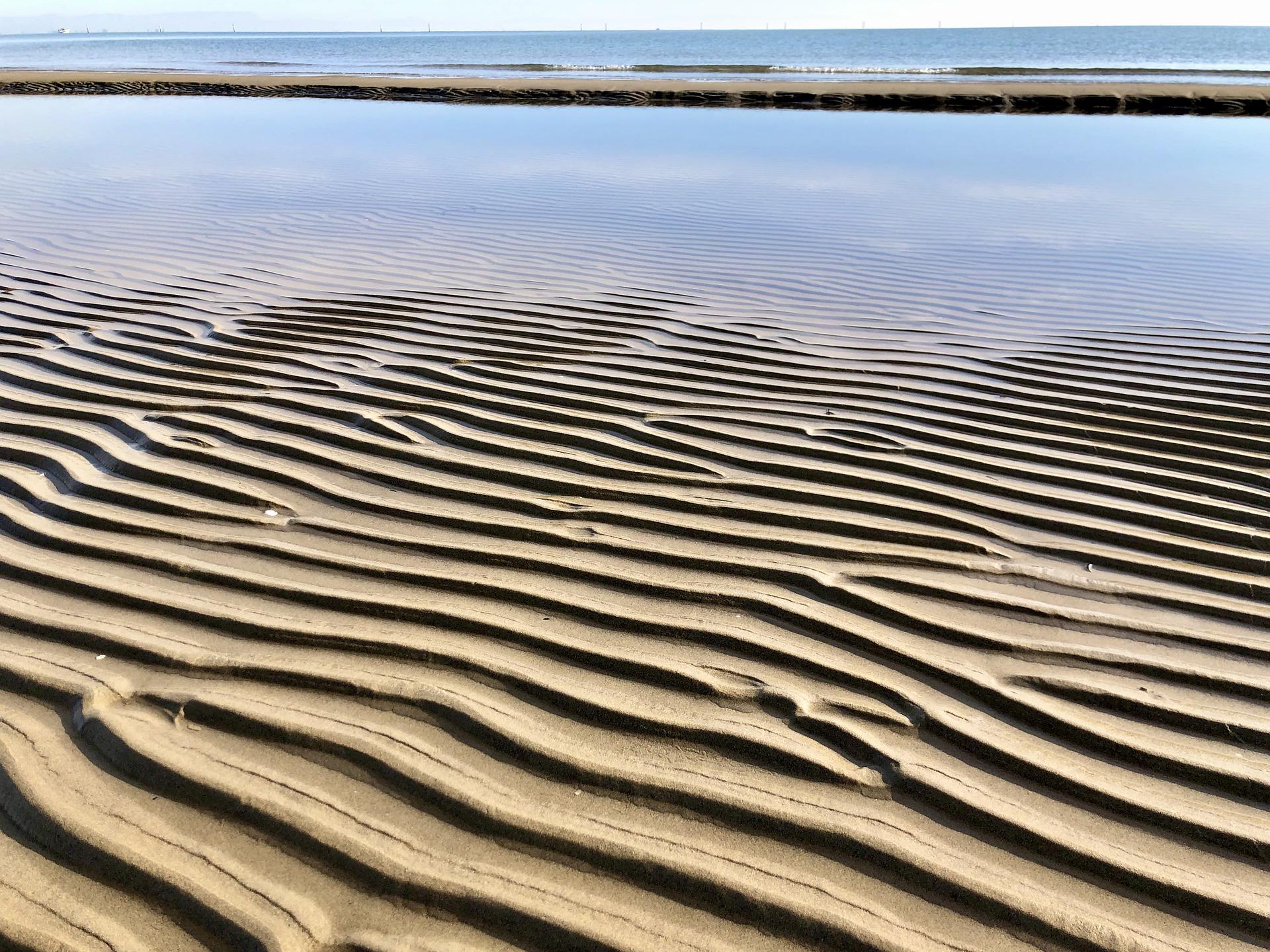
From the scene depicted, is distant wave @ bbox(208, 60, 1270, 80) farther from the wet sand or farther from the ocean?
the wet sand

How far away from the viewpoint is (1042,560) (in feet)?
9.21

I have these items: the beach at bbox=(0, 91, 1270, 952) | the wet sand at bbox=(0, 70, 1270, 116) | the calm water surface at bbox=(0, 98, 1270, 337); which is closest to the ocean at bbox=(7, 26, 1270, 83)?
the wet sand at bbox=(0, 70, 1270, 116)

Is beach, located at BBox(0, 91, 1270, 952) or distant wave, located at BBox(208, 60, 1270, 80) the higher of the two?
distant wave, located at BBox(208, 60, 1270, 80)

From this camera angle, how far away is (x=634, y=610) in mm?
2523

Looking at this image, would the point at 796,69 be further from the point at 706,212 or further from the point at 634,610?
the point at 634,610

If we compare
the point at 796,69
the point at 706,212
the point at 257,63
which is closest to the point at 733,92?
the point at 796,69

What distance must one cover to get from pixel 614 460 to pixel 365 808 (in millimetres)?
1684

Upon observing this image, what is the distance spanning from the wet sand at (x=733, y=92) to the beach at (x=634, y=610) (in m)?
15.3

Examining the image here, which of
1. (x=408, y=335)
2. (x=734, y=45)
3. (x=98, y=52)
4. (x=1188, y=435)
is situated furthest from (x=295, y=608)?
(x=734, y=45)

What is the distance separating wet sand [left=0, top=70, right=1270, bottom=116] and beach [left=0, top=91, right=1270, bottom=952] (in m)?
15.3

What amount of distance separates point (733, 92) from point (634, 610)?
21.2m

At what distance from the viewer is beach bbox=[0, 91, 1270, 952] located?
5.76 feet

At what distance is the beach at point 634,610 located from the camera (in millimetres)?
1756

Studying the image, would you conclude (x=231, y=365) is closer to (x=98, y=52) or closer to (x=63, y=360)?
(x=63, y=360)
